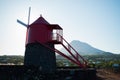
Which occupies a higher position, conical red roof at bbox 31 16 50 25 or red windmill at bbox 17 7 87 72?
conical red roof at bbox 31 16 50 25

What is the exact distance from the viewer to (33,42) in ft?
82.0

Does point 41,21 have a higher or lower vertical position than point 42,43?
higher

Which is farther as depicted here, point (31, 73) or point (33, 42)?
point (33, 42)

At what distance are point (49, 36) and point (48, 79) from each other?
531 centimetres

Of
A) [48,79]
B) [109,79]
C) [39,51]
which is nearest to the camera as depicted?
[48,79]

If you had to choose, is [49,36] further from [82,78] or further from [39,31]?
[82,78]

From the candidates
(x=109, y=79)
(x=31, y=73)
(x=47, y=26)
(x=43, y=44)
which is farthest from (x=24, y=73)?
(x=109, y=79)

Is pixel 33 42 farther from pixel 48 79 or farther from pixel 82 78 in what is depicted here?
pixel 82 78

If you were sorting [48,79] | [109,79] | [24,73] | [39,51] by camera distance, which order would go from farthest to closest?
[109,79], [39,51], [48,79], [24,73]

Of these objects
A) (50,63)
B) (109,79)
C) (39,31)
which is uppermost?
(39,31)

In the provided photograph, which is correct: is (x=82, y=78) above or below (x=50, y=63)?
below

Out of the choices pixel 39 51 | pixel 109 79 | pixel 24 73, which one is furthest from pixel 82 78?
pixel 24 73

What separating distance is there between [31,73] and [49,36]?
5918 millimetres

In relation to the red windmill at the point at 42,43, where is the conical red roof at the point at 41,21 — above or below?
above
